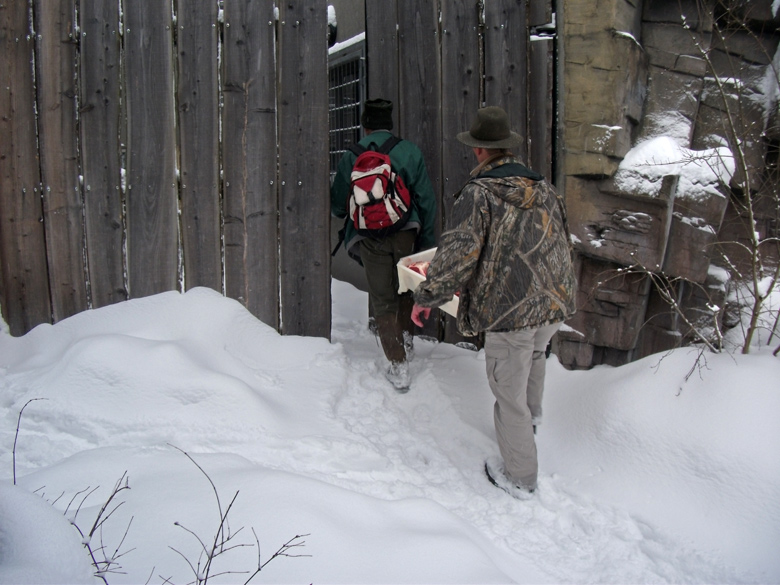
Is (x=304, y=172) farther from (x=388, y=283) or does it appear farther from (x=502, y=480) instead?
(x=502, y=480)

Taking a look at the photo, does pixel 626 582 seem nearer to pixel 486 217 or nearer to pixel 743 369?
pixel 743 369

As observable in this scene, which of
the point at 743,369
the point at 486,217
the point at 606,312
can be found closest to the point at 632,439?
the point at 743,369

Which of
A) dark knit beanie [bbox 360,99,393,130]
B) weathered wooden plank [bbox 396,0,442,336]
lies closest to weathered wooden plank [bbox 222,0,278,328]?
dark knit beanie [bbox 360,99,393,130]

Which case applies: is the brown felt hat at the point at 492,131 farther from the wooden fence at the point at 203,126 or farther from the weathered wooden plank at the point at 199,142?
the weathered wooden plank at the point at 199,142

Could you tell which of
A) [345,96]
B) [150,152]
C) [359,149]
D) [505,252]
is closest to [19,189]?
[150,152]

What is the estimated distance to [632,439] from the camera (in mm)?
3322

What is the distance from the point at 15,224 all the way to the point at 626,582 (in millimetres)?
4231

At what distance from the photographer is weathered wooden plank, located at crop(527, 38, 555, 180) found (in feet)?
13.5

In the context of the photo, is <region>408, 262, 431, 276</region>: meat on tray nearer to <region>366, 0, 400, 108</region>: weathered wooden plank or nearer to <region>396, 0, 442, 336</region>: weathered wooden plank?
<region>396, 0, 442, 336</region>: weathered wooden plank

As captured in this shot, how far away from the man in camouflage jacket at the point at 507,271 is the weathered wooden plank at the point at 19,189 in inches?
111

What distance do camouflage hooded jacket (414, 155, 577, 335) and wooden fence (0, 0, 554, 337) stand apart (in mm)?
1299

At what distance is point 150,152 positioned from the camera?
4188mm

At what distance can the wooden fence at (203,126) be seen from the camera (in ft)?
13.5

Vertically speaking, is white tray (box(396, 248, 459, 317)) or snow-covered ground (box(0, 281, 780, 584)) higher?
white tray (box(396, 248, 459, 317))
